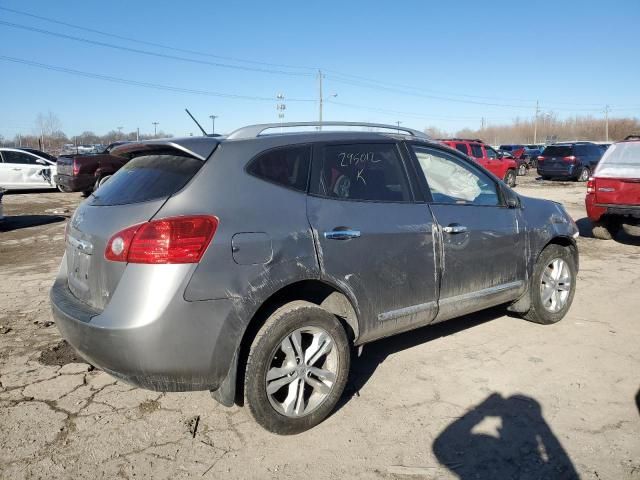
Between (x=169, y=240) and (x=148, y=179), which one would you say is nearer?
(x=169, y=240)

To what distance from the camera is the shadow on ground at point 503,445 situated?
2.74m

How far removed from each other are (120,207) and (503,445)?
2565mm

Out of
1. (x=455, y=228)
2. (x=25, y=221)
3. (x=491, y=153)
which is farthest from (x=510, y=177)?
(x=455, y=228)

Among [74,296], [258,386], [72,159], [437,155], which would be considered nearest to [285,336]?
[258,386]

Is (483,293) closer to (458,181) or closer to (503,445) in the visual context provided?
(458,181)

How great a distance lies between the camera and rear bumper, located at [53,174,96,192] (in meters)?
15.2

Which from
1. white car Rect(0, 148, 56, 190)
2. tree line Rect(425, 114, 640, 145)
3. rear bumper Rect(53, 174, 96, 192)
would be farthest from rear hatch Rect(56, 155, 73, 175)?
tree line Rect(425, 114, 640, 145)

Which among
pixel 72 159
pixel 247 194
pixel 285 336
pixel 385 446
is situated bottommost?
pixel 385 446

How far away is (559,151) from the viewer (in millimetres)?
24359

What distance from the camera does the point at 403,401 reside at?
11.5 feet

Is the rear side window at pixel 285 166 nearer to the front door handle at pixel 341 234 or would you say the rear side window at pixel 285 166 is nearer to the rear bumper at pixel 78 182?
the front door handle at pixel 341 234

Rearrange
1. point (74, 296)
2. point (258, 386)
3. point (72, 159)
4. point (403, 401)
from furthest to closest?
point (72, 159) < point (403, 401) < point (74, 296) < point (258, 386)

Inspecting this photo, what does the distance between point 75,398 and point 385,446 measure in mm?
2091

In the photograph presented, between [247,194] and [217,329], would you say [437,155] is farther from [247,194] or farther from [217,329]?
[217,329]
